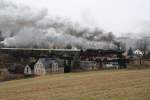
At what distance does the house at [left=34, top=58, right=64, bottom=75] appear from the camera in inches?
2783

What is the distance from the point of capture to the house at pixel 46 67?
70688 mm

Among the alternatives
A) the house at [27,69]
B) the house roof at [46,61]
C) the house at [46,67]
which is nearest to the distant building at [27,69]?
the house at [27,69]

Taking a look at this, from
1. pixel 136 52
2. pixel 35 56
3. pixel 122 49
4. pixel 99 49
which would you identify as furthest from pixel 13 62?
pixel 136 52

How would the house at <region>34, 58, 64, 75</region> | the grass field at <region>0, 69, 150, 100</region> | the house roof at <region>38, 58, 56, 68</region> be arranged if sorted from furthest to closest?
the house roof at <region>38, 58, 56, 68</region> < the house at <region>34, 58, 64, 75</region> < the grass field at <region>0, 69, 150, 100</region>

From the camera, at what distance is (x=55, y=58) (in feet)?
254

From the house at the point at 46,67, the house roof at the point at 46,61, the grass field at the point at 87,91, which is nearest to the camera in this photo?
the grass field at the point at 87,91

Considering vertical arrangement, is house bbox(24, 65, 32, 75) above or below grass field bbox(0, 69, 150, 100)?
below

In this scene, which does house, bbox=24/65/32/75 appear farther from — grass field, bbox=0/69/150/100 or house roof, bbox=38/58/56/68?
grass field, bbox=0/69/150/100

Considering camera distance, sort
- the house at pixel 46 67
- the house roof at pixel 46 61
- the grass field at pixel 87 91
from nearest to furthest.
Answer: the grass field at pixel 87 91 → the house at pixel 46 67 → the house roof at pixel 46 61

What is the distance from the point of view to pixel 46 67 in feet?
234

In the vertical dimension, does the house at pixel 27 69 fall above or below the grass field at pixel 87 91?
below

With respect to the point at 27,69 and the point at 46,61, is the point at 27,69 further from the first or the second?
the point at 46,61

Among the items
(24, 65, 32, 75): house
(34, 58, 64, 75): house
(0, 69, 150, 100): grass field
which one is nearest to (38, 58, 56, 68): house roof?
(34, 58, 64, 75): house

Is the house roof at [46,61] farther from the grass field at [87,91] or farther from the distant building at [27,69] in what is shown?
the grass field at [87,91]
